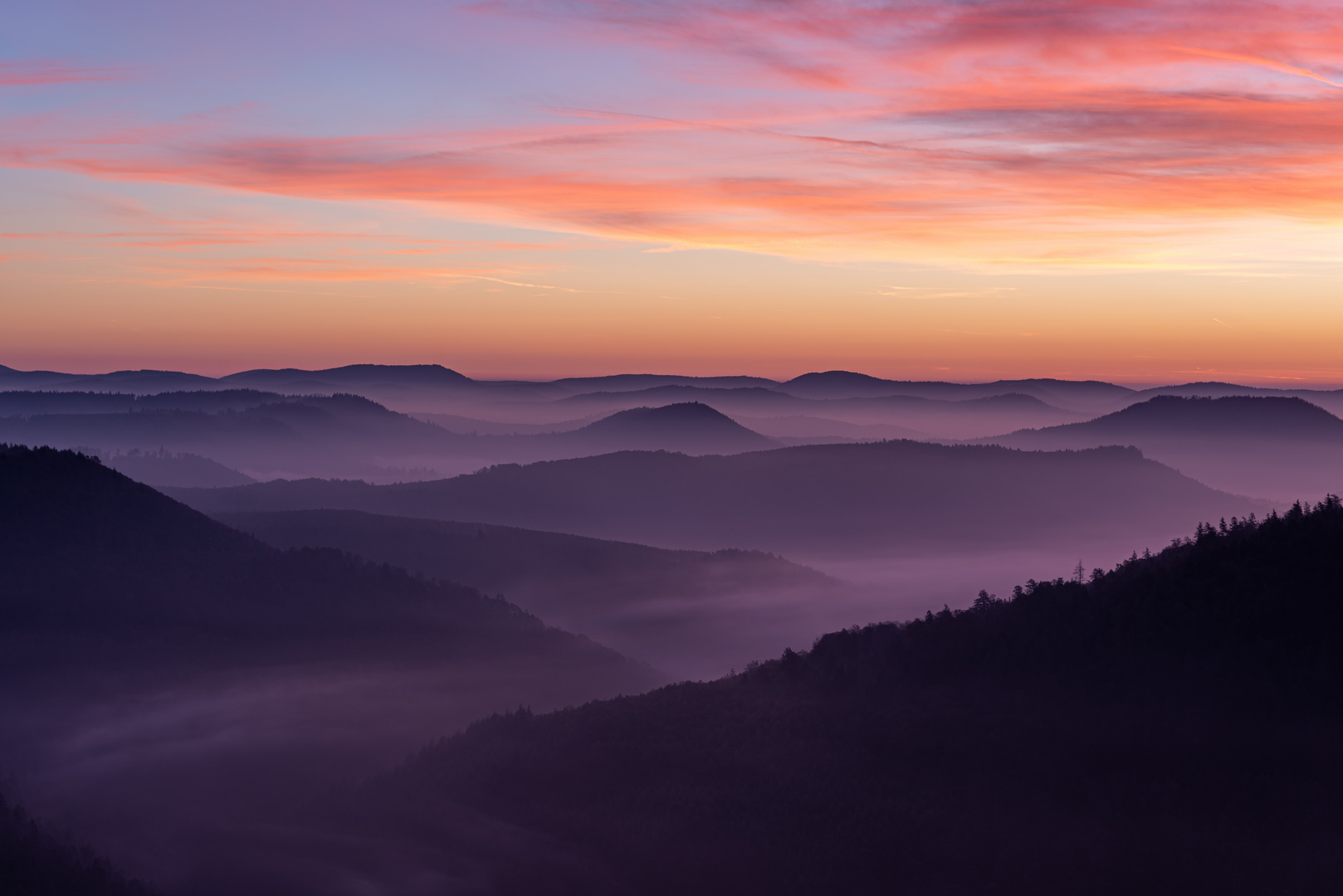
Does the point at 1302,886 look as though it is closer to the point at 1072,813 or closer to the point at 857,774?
the point at 1072,813

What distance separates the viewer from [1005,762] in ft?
217

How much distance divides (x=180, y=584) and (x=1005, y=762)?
14034 cm

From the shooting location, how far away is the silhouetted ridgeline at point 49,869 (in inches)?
2514

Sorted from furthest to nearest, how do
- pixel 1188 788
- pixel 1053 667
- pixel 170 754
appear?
pixel 170 754 < pixel 1053 667 < pixel 1188 788

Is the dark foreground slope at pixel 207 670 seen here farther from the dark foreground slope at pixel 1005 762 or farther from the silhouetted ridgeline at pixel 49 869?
the dark foreground slope at pixel 1005 762

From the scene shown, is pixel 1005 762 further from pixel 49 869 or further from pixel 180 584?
pixel 180 584

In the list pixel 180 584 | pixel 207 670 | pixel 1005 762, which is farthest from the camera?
pixel 180 584

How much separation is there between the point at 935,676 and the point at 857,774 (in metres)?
11.7

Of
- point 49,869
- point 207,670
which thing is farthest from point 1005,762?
point 207,670

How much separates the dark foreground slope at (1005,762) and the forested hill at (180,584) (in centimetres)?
8901

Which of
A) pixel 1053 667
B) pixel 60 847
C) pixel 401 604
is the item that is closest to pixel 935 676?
pixel 1053 667

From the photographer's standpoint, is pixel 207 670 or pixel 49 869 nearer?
pixel 49 869

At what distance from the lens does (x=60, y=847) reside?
74375 mm

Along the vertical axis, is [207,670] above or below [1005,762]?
below
